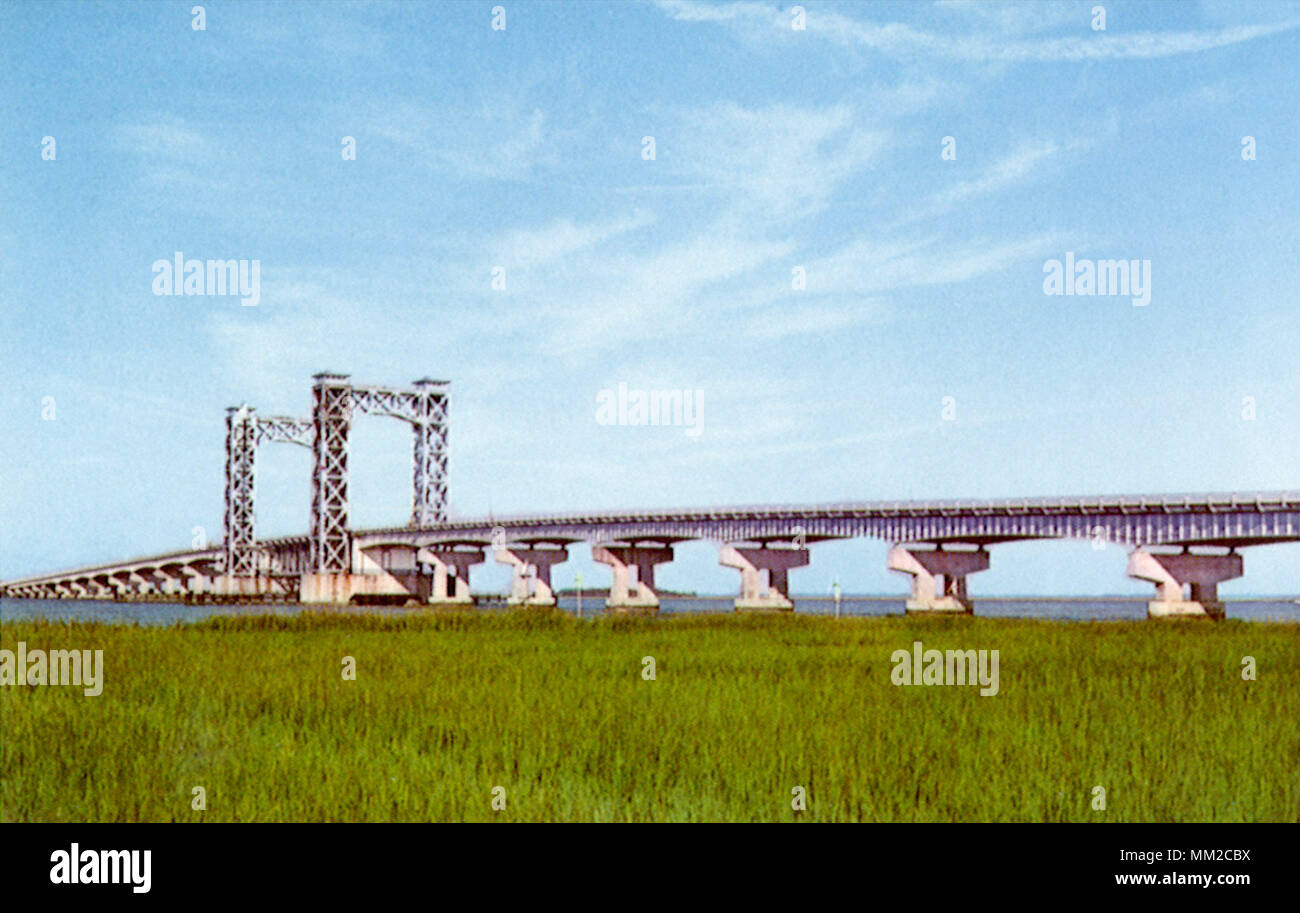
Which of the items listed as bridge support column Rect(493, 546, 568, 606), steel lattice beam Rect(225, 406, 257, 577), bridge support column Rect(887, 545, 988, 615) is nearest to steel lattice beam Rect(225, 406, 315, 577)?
steel lattice beam Rect(225, 406, 257, 577)

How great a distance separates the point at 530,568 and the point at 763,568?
27.3m

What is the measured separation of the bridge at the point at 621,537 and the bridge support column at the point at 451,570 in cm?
15

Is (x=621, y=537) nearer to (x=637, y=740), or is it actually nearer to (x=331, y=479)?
(x=331, y=479)

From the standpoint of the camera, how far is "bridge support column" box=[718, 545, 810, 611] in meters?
86.0

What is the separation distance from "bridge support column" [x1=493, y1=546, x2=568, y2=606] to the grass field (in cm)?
8383

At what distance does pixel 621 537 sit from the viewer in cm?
9469

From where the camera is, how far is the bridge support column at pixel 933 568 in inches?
3007

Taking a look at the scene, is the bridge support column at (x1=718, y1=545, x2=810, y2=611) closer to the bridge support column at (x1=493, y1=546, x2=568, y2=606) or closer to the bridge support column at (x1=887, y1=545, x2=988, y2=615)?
the bridge support column at (x1=887, y1=545, x2=988, y2=615)

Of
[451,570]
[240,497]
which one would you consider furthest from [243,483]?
[451,570]

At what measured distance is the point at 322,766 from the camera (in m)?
9.77

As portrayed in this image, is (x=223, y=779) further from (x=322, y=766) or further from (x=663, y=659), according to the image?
(x=663, y=659)

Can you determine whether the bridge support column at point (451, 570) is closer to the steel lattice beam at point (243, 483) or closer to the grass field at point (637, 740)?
the steel lattice beam at point (243, 483)

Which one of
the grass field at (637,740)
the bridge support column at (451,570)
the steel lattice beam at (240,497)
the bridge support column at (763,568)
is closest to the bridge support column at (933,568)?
the bridge support column at (763,568)

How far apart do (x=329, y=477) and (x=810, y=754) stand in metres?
113
